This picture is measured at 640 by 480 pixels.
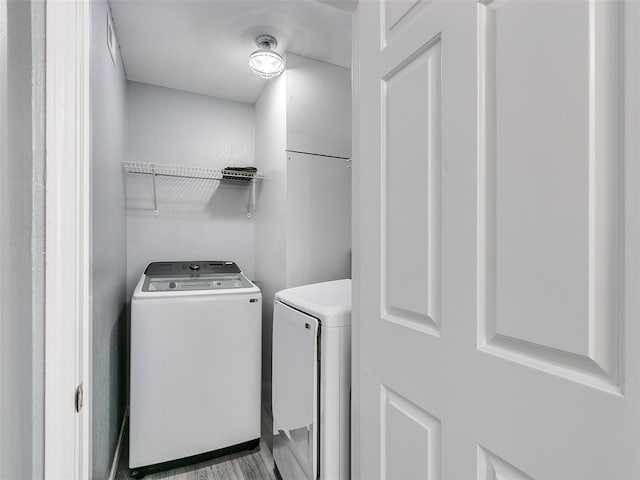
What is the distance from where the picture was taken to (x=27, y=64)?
610 mm

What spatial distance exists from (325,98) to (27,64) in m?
1.81

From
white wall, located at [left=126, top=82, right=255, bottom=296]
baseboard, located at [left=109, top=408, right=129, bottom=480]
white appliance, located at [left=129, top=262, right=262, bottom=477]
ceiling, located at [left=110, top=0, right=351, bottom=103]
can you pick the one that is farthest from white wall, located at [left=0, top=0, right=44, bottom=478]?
white wall, located at [left=126, top=82, right=255, bottom=296]

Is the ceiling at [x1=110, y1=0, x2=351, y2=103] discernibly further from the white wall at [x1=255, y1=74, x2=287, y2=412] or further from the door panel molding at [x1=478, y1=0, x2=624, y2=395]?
the door panel molding at [x1=478, y1=0, x2=624, y2=395]

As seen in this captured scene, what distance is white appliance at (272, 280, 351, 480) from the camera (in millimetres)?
1220

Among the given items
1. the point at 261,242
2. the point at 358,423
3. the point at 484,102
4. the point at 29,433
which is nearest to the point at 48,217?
the point at 29,433

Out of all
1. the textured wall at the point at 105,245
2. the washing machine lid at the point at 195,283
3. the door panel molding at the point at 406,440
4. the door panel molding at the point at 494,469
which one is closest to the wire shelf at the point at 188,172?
the textured wall at the point at 105,245

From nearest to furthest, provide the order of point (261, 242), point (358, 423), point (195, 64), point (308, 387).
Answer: point (358, 423) < point (308, 387) < point (195, 64) < point (261, 242)

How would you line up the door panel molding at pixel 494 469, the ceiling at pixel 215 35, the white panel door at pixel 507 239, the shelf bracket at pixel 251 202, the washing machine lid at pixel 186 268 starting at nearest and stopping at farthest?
the white panel door at pixel 507 239 → the door panel molding at pixel 494 469 → the ceiling at pixel 215 35 → the washing machine lid at pixel 186 268 → the shelf bracket at pixel 251 202

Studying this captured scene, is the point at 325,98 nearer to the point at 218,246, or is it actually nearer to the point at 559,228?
the point at 218,246

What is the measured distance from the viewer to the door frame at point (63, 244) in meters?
0.61

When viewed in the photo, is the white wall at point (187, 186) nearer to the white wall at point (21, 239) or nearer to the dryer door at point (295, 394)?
the dryer door at point (295, 394)

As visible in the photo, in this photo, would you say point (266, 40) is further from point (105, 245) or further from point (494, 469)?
point (494, 469)

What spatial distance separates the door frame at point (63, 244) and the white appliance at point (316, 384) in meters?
0.77

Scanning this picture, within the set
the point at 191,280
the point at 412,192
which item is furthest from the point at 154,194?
the point at 412,192
